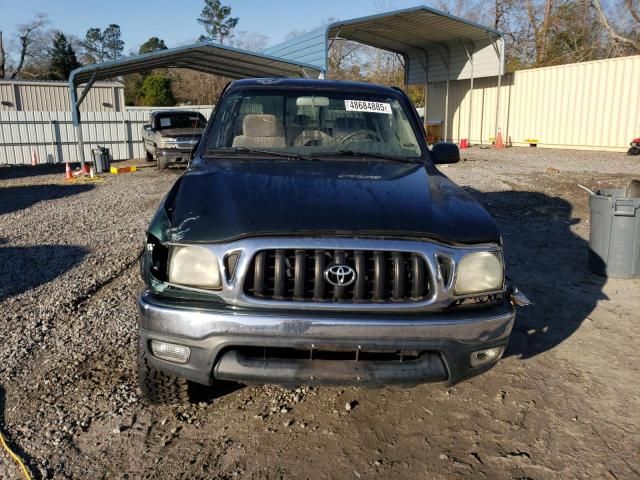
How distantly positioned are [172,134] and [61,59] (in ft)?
137

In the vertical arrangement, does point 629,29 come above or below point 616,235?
above

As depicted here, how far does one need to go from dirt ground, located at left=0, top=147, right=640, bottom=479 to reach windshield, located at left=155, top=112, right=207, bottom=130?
12.9 meters

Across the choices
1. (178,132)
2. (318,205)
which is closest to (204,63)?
(178,132)

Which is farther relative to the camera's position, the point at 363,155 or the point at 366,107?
the point at 366,107

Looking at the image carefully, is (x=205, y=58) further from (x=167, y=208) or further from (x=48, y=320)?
(x=167, y=208)

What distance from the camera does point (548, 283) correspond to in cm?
535

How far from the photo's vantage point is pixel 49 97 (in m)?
27.6

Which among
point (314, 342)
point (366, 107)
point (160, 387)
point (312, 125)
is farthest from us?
point (366, 107)

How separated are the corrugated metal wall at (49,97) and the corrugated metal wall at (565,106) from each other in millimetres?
18041

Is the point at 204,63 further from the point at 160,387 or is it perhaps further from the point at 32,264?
the point at 160,387

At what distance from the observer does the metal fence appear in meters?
20.6

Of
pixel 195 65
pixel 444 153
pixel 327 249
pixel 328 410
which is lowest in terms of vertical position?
pixel 328 410

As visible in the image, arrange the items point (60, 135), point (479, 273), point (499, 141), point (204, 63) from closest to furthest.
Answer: point (479, 273) → point (204, 63) → point (60, 135) → point (499, 141)

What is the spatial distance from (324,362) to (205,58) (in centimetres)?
1859
